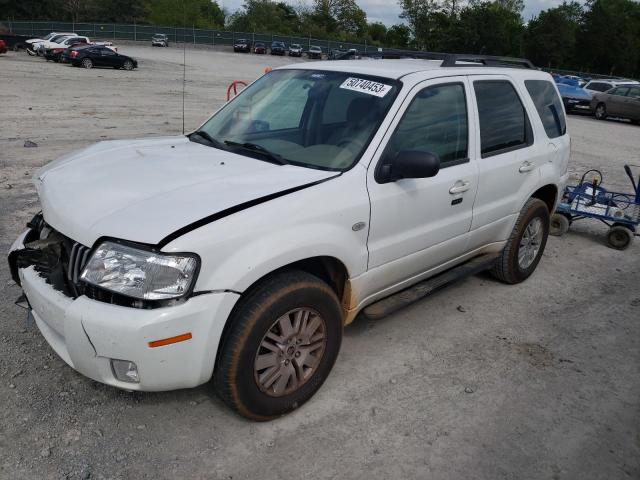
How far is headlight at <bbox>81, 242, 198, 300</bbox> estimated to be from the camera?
8.50ft

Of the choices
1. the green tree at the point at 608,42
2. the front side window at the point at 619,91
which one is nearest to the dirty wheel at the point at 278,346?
the front side window at the point at 619,91

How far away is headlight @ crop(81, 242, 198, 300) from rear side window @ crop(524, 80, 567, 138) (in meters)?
3.65

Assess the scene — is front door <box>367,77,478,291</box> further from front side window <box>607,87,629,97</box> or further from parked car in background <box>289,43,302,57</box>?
parked car in background <box>289,43,302,57</box>

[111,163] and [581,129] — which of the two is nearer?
[111,163]

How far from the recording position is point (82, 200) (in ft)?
9.77

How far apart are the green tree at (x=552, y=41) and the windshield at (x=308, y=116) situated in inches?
2918

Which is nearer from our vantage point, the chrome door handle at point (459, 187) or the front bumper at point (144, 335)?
the front bumper at point (144, 335)

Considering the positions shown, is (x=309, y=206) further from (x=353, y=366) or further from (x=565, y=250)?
(x=565, y=250)

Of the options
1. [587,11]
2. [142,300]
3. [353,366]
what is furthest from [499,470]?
[587,11]

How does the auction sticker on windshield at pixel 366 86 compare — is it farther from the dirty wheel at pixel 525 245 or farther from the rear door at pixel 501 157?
the dirty wheel at pixel 525 245

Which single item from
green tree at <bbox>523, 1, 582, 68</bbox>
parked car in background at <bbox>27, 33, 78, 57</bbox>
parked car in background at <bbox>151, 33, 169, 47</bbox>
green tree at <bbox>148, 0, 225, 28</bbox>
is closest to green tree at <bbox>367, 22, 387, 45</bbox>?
green tree at <bbox>148, 0, 225, 28</bbox>

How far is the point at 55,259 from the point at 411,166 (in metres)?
2.00

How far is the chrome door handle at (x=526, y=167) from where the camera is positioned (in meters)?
4.67

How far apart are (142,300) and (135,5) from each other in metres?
86.6
